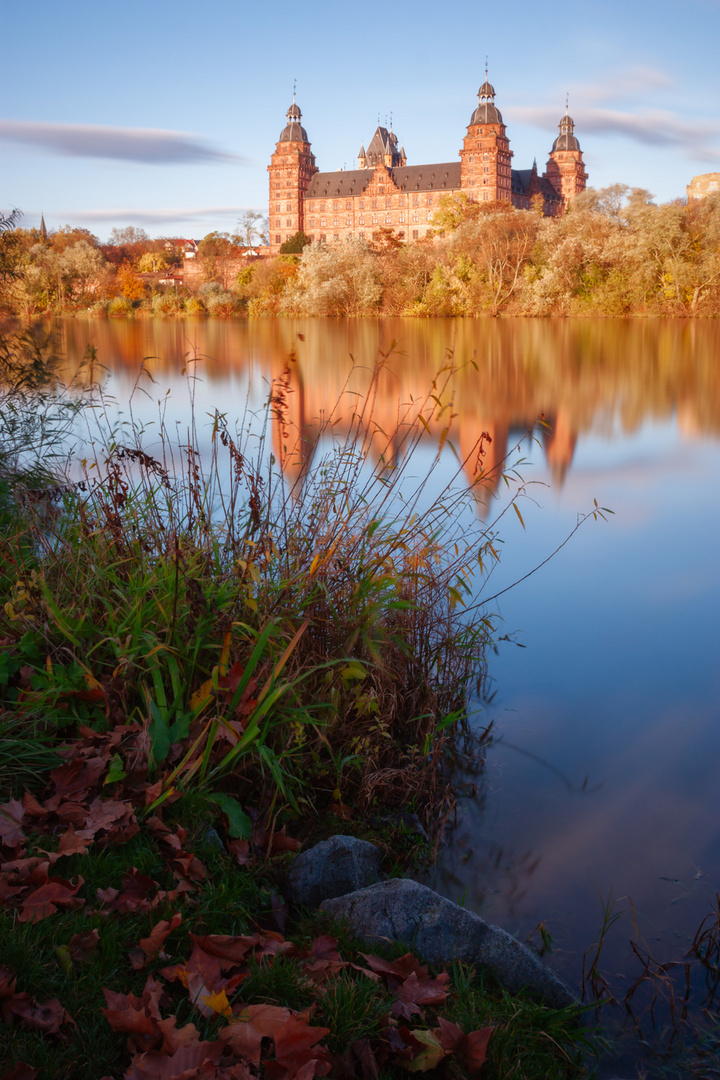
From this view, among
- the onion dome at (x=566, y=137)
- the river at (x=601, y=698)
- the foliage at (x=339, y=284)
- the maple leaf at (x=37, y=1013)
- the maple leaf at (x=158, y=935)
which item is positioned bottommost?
the river at (x=601, y=698)

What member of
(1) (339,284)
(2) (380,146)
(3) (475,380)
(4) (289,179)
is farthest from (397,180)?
(3) (475,380)

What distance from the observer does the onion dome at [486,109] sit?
329 feet

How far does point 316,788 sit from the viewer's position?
3207mm

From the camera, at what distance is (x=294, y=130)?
368ft

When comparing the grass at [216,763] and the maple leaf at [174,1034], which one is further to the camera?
the grass at [216,763]

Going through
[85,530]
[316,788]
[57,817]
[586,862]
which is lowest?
[586,862]

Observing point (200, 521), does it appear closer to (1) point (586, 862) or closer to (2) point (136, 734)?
(2) point (136, 734)

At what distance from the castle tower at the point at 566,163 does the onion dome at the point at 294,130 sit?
111ft

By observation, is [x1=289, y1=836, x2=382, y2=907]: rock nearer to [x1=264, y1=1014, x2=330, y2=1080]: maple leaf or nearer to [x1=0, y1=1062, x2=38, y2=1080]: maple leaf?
[x1=264, y1=1014, x2=330, y2=1080]: maple leaf

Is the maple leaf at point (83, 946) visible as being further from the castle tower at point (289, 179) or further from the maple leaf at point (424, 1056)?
the castle tower at point (289, 179)

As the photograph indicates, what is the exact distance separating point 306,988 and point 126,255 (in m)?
106

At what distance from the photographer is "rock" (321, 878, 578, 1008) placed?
227 cm

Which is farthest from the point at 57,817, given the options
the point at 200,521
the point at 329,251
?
the point at 329,251

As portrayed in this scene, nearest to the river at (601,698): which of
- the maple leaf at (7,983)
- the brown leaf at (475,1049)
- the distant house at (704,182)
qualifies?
the brown leaf at (475,1049)
